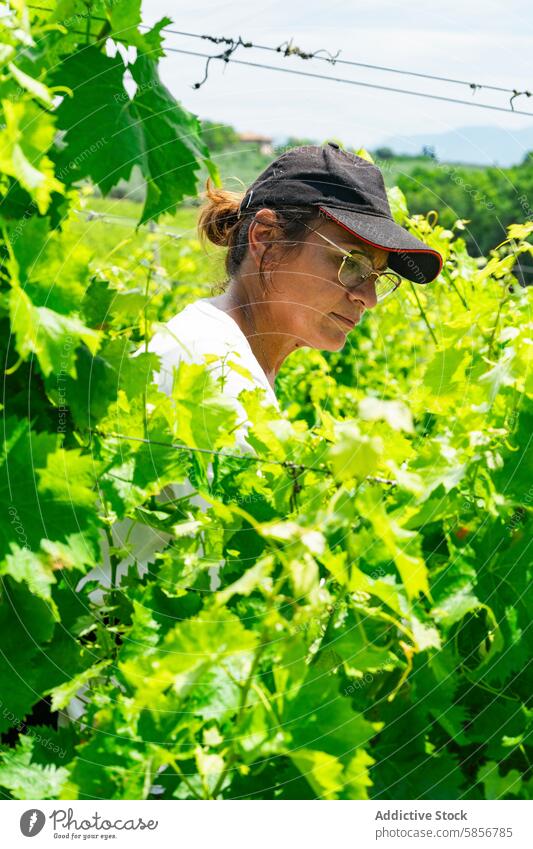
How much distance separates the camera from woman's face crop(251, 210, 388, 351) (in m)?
1.57

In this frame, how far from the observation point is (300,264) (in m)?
1.61

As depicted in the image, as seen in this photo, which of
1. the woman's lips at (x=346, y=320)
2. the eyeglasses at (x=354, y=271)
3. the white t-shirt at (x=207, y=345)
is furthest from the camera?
the woman's lips at (x=346, y=320)

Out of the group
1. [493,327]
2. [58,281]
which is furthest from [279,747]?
[493,327]

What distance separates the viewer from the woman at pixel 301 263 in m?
1.47

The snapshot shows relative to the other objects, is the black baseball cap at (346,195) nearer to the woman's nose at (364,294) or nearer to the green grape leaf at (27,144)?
the woman's nose at (364,294)

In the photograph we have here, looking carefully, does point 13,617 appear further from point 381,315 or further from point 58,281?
point 381,315

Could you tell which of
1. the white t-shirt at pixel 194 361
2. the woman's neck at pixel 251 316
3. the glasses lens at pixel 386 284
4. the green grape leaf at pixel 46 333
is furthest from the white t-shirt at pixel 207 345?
the green grape leaf at pixel 46 333

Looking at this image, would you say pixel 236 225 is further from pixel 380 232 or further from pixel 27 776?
pixel 27 776

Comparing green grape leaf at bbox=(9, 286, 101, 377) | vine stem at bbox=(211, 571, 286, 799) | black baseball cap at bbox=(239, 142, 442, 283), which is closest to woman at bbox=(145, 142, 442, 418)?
black baseball cap at bbox=(239, 142, 442, 283)

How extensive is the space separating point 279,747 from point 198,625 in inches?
4.9

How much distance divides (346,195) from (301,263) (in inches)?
6.2

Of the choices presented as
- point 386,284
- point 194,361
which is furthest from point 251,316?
point 194,361
